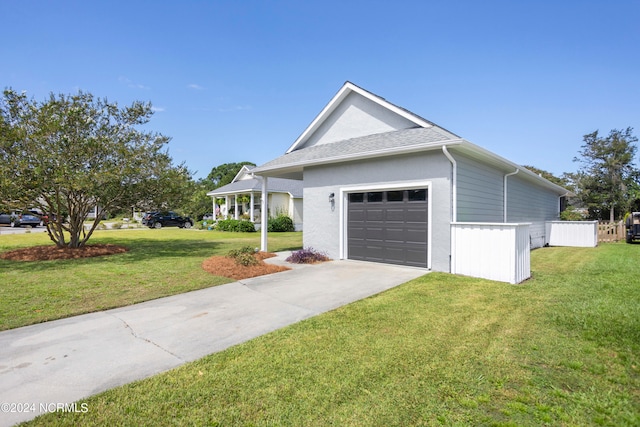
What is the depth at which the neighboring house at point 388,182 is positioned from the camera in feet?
26.1

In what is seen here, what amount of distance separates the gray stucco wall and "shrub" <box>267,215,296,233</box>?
13.0m

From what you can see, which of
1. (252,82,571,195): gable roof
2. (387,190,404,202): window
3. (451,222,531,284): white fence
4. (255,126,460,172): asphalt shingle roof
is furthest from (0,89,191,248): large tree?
(451,222,531,284): white fence

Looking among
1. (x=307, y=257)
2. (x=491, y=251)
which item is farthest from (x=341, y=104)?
(x=491, y=251)

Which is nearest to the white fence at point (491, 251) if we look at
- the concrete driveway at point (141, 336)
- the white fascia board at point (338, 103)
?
the concrete driveway at point (141, 336)

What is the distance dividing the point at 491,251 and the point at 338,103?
24.5ft

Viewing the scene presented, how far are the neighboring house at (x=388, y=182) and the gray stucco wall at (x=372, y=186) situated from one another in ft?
0.08

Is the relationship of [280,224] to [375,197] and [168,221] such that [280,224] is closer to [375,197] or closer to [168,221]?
[168,221]

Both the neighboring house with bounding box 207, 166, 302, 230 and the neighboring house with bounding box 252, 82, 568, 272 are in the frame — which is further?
the neighboring house with bounding box 207, 166, 302, 230

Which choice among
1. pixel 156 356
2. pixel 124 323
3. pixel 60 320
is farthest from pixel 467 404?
pixel 60 320

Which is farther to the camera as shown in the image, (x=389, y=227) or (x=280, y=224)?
(x=280, y=224)

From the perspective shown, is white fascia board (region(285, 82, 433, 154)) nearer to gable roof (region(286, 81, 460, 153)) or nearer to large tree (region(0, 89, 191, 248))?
gable roof (region(286, 81, 460, 153))

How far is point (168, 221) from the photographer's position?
30641 mm

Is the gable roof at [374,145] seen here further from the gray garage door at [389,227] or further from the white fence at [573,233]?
the white fence at [573,233]

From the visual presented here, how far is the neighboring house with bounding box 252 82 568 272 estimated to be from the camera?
796cm
